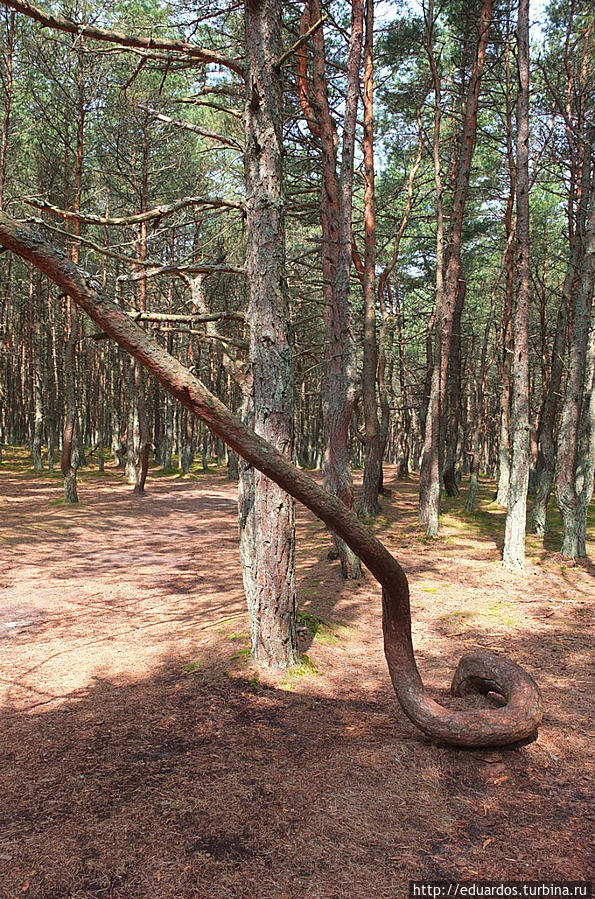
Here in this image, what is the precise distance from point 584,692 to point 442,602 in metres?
3.36

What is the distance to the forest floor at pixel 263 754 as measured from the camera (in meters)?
2.75

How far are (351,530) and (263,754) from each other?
6.63 ft

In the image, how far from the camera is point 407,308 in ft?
96.0

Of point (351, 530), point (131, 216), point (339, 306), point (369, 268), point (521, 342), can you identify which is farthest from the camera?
point (369, 268)

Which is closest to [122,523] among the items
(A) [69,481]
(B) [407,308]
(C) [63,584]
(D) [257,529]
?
(A) [69,481]

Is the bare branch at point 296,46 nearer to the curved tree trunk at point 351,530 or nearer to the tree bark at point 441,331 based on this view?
the curved tree trunk at point 351,530

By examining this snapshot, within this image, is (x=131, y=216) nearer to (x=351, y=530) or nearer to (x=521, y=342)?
Answer: (x=351, y=530)

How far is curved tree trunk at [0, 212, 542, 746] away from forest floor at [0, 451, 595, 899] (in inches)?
10.1

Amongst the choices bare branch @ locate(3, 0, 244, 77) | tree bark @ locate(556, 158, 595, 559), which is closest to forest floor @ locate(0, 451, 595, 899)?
tree bark @ locate(556, 158, 595, 559)

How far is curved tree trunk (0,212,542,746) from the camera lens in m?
2.27

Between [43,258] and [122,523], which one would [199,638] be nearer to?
[43,258]

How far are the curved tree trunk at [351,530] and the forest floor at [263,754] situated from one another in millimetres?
257

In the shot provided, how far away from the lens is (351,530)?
289 centimetres

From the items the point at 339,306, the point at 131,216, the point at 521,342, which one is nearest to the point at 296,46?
the point at 131,216
